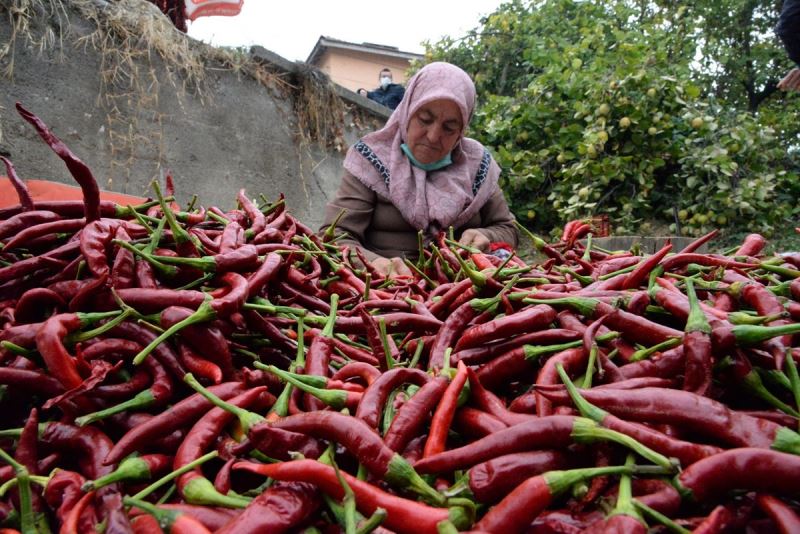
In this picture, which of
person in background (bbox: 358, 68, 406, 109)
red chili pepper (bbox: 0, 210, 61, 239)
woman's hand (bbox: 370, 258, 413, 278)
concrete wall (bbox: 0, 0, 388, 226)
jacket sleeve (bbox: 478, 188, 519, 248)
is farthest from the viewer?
person in background (bbox: 358, 68, 406, 109)

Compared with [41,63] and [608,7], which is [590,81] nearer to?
[608,7]

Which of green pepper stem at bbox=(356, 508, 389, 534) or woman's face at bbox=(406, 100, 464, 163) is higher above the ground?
woman's face at bbox=(406, 100, 464, 163)

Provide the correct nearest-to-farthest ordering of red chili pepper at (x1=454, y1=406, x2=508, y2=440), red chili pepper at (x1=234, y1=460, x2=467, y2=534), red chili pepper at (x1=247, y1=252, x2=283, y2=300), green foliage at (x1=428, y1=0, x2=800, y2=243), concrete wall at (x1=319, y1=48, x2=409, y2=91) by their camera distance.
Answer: red chili pepper at (x1=234, y1=460, x2=467, y2=534), red chili pepper at (x1=454, y1=406, x2=508, y2=440), red chili pepper at (x1=247, y1=252, x2=283, y2=300), green foliage at (x1=428, y1=0, x2=800, y2=243), concrete wall at (x1=319, y1=48, x2=409, y2=91)

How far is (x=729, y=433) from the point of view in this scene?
998 millimetres

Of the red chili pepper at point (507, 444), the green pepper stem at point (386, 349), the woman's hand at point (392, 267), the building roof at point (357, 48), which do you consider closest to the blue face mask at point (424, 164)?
the woman's hand at point (392, 267)

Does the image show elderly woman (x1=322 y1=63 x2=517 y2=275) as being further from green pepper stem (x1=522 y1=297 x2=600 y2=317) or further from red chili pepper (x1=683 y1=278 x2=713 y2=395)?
red chili pepper (x1=683 y1=278 x2=713 y2=395)

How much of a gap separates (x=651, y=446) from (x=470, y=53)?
11.3m

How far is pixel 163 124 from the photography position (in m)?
4.93

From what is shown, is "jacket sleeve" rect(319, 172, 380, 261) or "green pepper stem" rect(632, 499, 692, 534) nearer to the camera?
"green pepper stem" rect(632, 499, 692, 534)

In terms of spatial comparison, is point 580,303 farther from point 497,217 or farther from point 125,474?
point 497,217

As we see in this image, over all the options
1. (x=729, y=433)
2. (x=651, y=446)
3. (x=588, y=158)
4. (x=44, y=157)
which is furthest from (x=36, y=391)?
(x=588, y=158)

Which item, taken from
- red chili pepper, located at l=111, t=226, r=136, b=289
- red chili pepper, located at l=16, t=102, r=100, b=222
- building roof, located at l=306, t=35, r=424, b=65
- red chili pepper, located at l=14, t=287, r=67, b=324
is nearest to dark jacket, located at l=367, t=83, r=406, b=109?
red chili pepper, located at l=16, t=102, r=100, b=222

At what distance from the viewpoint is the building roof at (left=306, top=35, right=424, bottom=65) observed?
22.4 metres

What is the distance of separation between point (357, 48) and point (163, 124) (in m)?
19.7
